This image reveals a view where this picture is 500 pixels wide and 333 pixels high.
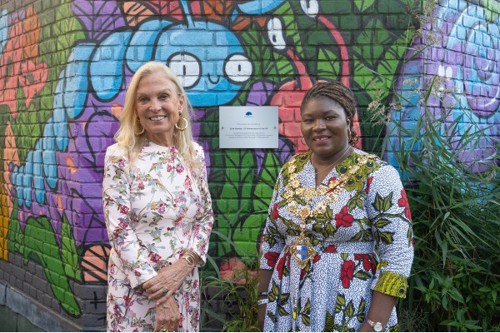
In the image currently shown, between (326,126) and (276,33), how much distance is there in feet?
8.62

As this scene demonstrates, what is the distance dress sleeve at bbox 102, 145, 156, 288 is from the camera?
8.50 feet

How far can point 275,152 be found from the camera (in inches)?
189

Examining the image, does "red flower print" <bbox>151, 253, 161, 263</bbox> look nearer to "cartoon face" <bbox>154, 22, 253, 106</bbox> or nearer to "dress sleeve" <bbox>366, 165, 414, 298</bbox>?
"dress sleeve" <bbox>366, 165, 414, 298</bbox>

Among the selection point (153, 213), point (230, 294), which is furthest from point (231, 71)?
point (153, 213)

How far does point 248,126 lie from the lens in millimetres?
4766

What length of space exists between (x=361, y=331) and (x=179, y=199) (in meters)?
1.04

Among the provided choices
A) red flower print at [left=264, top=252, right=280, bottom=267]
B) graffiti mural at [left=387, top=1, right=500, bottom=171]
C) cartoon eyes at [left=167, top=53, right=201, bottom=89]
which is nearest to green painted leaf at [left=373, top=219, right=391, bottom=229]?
red flower print at [left=264, top=252, right=280, bottom=267]

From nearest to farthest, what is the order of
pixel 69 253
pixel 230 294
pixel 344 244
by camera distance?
pixel 344 244 < pixel 230 294 < pixel 69 253

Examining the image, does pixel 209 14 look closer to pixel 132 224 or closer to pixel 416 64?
pixel 416 64

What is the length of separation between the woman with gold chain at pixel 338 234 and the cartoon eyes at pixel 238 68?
2429 mm

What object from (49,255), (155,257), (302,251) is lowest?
(49,255)

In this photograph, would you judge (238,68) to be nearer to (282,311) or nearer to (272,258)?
(272,258)

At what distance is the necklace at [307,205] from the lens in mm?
2264

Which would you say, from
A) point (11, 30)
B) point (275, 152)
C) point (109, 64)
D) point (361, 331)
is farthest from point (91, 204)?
point (361, 331)
